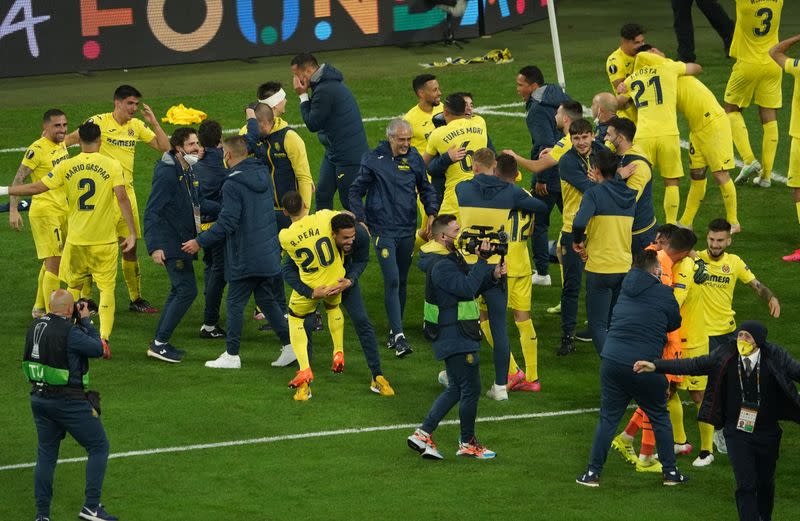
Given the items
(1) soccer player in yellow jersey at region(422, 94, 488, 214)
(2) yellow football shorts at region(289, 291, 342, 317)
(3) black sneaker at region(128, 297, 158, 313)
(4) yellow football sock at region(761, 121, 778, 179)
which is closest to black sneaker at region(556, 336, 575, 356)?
(1) soccer player in yellow jersey at region(422, 94, 488, 214)

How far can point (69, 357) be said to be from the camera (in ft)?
35.1

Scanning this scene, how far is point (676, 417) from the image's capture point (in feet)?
39.9

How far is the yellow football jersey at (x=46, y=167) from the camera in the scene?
1579 cm

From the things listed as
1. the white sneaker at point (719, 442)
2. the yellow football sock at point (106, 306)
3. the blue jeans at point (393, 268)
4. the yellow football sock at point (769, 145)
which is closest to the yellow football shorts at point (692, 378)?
the white sneaker at point (719, 442)

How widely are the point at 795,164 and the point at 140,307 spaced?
25.0 feet

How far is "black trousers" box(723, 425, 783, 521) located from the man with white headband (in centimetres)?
692

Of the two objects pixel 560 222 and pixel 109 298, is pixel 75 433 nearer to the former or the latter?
pixel 109 298

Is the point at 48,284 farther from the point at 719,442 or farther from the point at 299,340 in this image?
the point at 719,442

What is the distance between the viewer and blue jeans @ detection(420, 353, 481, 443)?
38.5 ft

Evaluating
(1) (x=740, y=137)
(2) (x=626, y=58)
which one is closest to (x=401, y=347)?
(2) (x=626, y=58)

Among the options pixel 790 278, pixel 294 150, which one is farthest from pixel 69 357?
pixel 790 278

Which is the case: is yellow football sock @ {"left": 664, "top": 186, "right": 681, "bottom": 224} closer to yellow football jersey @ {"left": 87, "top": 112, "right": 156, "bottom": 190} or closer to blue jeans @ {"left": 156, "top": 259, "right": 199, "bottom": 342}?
blue jeans @ {"left": 156, "top": 259, "right": 199, "bottom": 342}

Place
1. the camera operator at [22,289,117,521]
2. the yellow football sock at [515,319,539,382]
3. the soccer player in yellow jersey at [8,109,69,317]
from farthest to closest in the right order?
1. the soccer player in yellow jersey at [8,109,69,317]
2. the yellow football sock at [515,319,539,382]
3. the camera operator at [22,289,117,521]

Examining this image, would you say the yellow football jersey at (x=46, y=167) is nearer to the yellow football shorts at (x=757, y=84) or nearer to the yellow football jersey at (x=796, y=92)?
the yellow football jersey at (x=796, y=92)
